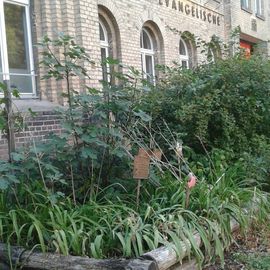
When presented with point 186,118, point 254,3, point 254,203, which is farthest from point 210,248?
point 254,3

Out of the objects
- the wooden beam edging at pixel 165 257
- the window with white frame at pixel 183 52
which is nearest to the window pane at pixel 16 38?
the wooden beam edging at pixel 165 257

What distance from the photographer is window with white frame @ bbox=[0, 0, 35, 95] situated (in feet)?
24.2

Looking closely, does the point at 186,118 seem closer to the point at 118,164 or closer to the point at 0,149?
the point at 118,164

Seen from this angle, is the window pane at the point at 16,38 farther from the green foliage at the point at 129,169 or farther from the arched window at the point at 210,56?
the arched window at the point at 210,56

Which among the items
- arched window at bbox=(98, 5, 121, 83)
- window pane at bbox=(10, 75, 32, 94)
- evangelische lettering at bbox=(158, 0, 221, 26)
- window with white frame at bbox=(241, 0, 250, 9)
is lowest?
window pane at bbox=(10, 75, 32, 94)

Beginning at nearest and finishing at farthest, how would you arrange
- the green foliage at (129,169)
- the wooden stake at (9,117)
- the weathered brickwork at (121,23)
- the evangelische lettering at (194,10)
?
→ the green foliage at (129,169), the wooden stake at (9,117), the weathered brickwork at (121,23), the evangelische lettering at (194,10)

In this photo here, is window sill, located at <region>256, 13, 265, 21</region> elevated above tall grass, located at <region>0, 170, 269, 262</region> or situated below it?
above

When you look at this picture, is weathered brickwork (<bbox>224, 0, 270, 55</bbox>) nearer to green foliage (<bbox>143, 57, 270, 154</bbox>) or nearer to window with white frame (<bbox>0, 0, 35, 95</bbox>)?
green foliage (<bbox>143, 57, 270, 154</bbox>)

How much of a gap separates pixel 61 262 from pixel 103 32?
699 cm

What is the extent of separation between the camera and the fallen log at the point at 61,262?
362 cm

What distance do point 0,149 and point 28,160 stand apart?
7.35 feet

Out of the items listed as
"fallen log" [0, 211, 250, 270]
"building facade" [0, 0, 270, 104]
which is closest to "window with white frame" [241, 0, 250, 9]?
"building facade" [0, 0, 270, 104]

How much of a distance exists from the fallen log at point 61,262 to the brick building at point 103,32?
2.23 m

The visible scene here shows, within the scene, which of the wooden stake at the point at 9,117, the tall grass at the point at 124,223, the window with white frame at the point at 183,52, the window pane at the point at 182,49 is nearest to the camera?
the tall grass at the point at 124,223
